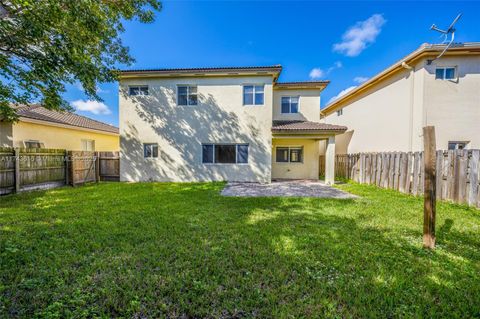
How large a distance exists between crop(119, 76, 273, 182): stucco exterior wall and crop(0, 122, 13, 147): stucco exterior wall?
18.3 feet

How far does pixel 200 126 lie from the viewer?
39.3ft

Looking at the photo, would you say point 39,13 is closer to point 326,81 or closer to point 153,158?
point 153,158

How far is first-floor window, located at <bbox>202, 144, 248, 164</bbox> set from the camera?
1193 cm

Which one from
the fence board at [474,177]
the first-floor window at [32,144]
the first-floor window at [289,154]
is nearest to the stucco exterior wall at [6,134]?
the first-floor window at [32,144]

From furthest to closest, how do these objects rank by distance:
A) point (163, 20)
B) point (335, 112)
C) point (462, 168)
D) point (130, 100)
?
point (335, 112), point (130, 100), point (163, 20), point (462, 168)

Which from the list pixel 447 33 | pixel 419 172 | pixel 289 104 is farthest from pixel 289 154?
pixel 447 33

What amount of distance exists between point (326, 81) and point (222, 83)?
6640mm

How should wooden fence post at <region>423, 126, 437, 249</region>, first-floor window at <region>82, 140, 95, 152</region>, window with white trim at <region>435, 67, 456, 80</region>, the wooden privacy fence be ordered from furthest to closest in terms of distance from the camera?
first-floor window at <region>82, 140, 95, 152</region>
window with white trim at <region>435, 67, 456, 80</region>
the wooden privacy fence
wooden fence post at <region>423, 126, 437, 249</region>

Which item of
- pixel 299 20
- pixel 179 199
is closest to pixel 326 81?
pixel 299 20

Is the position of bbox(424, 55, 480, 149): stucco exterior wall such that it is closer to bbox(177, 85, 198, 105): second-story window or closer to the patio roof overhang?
the patio roof overhang

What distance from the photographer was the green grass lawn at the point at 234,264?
7.64 feet

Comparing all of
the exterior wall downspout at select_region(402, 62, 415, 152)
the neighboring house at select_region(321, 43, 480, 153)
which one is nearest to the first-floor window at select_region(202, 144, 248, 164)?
the exterior wall downspout at select_region(402, 62, 415, 152)

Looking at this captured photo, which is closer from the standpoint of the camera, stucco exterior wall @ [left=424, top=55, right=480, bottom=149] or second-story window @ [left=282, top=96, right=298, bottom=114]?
stucco exterior wall @ [left=424, top=55, right=480, bottom=149]

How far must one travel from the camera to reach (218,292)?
2.55m
